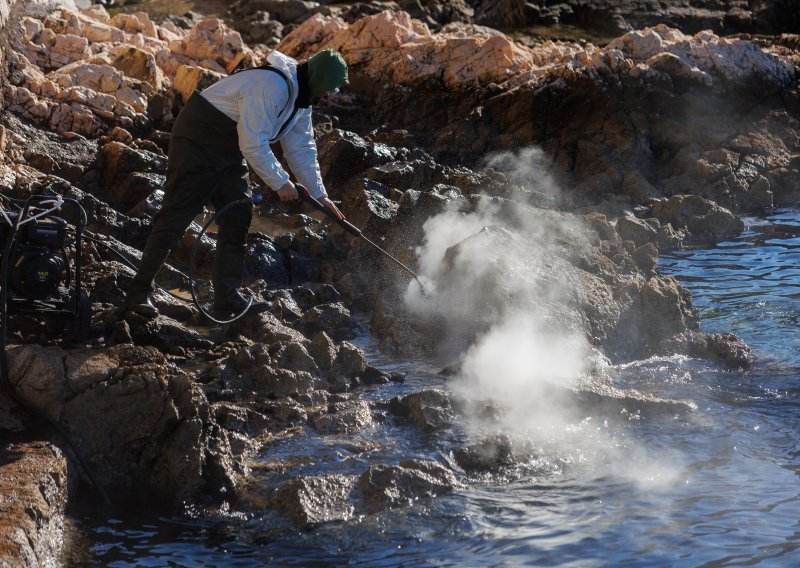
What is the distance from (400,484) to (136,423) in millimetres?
1423

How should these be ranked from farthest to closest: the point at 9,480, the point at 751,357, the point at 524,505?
1. the point at 751,357
2. the point at 524,505
3. the point at 9,480

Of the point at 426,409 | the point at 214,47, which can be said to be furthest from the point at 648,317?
the point at 214,47

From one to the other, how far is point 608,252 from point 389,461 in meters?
4.78

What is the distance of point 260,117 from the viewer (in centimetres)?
Answer: 599

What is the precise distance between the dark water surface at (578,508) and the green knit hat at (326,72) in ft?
6.80

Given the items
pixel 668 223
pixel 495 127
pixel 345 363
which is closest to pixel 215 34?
pixel 495 127

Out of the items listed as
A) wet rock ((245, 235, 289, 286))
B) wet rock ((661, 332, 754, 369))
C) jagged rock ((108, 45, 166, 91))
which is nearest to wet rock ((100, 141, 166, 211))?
wet rock ((245, 235, 289, 286))

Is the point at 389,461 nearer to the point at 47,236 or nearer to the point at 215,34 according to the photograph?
the point at 47,236

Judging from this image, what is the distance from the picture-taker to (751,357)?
7.32 meters

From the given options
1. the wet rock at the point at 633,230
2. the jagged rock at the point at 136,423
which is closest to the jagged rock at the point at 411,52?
the wet rock at the point at 633,230

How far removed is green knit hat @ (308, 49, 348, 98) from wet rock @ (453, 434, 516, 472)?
250cm

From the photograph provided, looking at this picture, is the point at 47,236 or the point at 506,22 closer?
the point at 47,236

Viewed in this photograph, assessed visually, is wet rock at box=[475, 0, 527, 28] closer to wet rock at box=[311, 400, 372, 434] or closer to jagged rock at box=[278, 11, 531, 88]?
jagged rock at box=[278, 11, 531, 88]

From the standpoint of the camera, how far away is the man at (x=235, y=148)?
6.01 m
